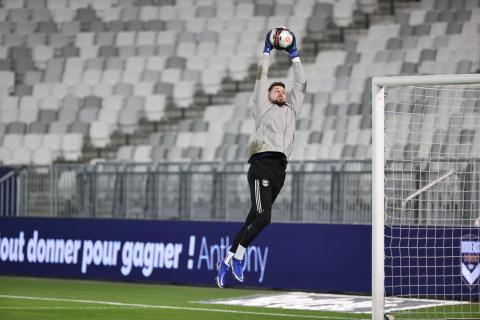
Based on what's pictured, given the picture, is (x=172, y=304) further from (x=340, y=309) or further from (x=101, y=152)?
(x=101, y=152)

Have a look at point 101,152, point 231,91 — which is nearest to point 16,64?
point 101,152

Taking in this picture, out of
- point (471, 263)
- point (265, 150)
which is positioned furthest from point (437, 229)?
point (265, 150)

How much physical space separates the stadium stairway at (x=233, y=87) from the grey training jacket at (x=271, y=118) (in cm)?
1191

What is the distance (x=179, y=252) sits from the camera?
18.1 metres

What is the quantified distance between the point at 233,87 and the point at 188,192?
19.3ft

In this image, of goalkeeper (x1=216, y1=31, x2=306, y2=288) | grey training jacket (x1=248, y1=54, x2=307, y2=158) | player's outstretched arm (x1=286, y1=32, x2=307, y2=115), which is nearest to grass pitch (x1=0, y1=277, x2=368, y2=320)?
goalkeeper (x1=216, y1=31, x2=306, y2=288)

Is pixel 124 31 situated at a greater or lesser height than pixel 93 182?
greater

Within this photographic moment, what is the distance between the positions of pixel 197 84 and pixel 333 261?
28.6 ft

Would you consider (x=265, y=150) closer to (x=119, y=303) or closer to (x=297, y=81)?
(x=297, y=81)

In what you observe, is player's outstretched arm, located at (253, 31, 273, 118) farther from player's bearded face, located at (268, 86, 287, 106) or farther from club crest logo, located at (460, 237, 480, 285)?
club crest logo, located at (460, 237, 480, 285)

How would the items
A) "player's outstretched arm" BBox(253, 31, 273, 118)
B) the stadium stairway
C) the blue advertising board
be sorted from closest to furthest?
"player's outstretched arm" BBox(253, 31, 273, 118) < the blue advertising board < the stadium stairway

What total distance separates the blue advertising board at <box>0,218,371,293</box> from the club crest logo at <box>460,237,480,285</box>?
5.04ft

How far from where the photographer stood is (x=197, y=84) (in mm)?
24453

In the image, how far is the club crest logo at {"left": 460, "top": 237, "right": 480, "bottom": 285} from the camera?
590 inches
